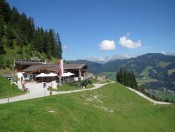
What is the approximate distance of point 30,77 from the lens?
251 ft

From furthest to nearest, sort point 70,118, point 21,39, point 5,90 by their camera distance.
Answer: point 21,39
point 5,90
point 70,118

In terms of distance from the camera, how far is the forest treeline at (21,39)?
99500 millimetres

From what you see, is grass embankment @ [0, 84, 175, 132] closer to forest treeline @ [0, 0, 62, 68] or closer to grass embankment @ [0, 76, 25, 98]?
grass embankment @ [0, 76, 25, 98]

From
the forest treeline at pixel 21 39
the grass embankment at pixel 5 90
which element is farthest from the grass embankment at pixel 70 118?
the forest treeline at pixel 21 39

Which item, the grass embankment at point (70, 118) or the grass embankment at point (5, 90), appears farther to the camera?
the grass embankment at point (5, 90)

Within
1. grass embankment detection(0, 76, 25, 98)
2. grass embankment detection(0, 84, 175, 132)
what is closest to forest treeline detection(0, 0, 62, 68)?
grass embankment detection(0, 76, 25, 98)

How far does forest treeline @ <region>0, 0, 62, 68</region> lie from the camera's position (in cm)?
9950

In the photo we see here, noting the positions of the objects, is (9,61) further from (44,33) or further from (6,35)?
(44,33)

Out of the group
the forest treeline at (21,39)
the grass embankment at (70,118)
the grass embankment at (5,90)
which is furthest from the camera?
the forest treeline at (21,39)

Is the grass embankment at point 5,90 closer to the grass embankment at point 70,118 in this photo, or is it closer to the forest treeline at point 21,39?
the grass embankment at point 70,118

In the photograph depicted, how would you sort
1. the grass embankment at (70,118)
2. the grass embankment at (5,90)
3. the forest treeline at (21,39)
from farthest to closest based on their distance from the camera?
the forest treeline at (21,39) → the grass embankment at (5,90) → the grass embankment at (70,118)

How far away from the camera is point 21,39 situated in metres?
110

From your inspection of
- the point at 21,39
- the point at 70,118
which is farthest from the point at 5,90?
the point at 21,39

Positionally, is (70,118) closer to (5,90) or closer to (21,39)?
(5,90)
